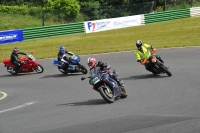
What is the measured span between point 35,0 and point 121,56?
33.3 metres

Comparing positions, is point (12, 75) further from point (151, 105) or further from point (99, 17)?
point (99, 17)

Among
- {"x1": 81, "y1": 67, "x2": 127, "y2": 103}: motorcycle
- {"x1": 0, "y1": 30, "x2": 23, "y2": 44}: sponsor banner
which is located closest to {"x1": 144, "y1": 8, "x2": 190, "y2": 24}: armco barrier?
{"x1": 0, "y1": 30, "x2": 23, "y2": 44}: sponsor banner

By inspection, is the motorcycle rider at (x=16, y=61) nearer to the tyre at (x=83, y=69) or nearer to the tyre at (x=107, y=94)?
the tyre at (x=83, y=69)

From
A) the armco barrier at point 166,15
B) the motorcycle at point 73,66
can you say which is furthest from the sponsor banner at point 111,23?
the motorcycle at point 73,66

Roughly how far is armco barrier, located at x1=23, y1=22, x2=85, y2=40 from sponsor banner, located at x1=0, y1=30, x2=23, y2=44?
18.6 inches

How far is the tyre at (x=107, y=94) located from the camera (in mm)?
12562

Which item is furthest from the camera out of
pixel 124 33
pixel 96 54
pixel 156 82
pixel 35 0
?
pixel 35 0

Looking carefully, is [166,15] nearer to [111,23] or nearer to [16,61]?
[111,23]

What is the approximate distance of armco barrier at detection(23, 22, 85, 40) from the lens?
121 ft

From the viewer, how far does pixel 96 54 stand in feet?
89.9

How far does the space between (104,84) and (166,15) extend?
30854 millimetres

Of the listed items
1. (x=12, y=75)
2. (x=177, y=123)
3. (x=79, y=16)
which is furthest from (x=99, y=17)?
(x=177, y=123)

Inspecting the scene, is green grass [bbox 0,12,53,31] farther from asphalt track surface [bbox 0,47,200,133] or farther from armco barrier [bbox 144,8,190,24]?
asphalt track surface [bbox 0,47,200,133]

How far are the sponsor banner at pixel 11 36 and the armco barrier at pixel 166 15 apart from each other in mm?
12212
